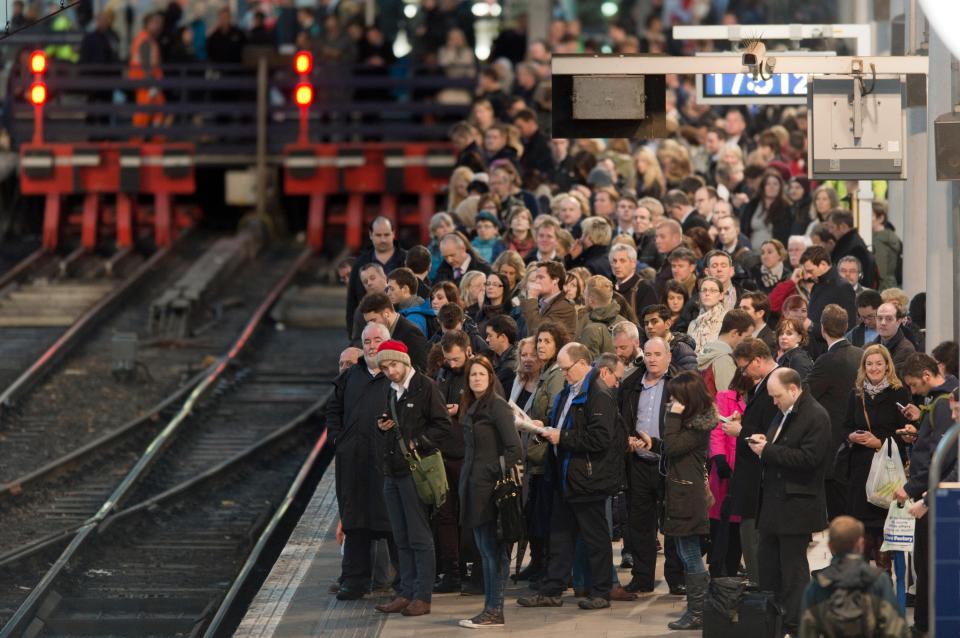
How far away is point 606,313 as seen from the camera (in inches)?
568

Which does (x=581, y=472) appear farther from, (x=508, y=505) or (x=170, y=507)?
(x=170, y=507)

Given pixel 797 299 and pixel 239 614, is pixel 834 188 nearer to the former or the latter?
pixel 797 299

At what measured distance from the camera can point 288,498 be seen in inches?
707

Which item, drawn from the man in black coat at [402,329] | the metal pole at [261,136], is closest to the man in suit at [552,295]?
the man in black coat at [402,329]

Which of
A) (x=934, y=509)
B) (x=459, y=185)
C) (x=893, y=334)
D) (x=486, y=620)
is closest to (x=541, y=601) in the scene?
(x=486, y=620)

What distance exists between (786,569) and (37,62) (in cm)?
1902

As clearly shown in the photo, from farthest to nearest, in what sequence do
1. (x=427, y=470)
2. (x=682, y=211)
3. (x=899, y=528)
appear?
(x=682, y=211)
(x=427, y=470)
(x=899, y=528)

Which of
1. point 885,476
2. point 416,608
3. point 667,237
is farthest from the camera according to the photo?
point 667,237

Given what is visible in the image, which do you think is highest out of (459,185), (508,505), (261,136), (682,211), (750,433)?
(261,136)

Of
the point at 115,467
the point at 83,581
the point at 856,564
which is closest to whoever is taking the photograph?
the point at 856,564

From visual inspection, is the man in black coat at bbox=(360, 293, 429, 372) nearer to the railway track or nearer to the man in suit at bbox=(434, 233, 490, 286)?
the man in suit at bbox=(434, 233, 490, 286)

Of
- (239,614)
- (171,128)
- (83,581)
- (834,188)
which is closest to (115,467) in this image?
(83,581)

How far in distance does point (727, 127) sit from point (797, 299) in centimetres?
838

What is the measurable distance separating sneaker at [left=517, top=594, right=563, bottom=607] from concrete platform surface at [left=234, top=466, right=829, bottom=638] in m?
0.04
